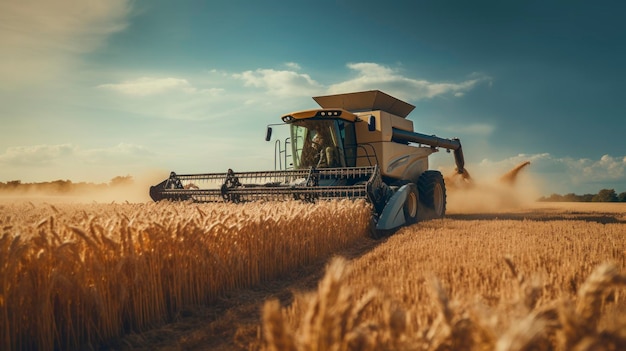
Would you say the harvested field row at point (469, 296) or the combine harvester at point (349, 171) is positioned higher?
the combine harvester at point (349, 171)

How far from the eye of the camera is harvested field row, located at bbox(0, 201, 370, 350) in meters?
3.20

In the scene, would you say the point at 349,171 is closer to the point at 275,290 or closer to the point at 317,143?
the point at 317,143

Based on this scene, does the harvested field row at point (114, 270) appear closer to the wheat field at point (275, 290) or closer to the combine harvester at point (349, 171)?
the wheat field at point (275, 290)

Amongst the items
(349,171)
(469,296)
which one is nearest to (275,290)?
(469,296)

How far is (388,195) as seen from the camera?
9875 millimetres

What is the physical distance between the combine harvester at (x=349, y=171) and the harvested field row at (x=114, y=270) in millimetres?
4096

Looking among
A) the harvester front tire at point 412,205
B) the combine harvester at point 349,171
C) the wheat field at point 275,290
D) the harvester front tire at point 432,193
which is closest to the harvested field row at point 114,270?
the wheat field at point 275,290

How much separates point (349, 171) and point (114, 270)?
730 cm

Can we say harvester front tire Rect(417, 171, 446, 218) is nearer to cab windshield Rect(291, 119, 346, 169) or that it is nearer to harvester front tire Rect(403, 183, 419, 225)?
harvester front tire Rect(403, 183, 419, 225)

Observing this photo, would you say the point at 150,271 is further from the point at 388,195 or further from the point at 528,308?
the point at 388,195

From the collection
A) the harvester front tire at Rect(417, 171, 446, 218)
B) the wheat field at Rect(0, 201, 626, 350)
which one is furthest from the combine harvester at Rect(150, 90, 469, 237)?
the wheat field at Rect(0, 201, 626, 350)

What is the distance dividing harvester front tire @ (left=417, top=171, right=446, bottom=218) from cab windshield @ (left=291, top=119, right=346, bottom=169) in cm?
309

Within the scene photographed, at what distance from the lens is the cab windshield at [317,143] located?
1095 centimetres

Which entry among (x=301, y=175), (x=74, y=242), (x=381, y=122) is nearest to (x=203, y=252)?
(x=74, y=242)
